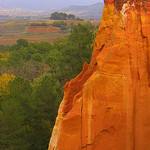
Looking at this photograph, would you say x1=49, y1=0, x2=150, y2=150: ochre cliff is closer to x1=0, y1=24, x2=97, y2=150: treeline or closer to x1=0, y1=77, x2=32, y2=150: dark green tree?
x1=0, y1=77, x2=32, y2=150: dark green tree

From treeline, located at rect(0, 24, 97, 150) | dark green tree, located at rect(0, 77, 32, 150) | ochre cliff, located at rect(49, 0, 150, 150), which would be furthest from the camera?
treeline, located at rect(0, 24, 97, 150)

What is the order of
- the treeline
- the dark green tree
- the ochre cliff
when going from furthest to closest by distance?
the treeline → the dark green tree → the ochre cliff

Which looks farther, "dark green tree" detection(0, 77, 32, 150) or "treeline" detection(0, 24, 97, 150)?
"treeline" detection(0, 24, 97, 150)

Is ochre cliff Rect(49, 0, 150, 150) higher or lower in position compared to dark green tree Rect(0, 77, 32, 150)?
higher

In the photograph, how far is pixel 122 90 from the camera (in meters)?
10.6

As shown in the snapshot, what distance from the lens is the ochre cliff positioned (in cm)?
1066

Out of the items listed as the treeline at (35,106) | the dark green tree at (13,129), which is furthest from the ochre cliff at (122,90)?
the treeline at (35,106)

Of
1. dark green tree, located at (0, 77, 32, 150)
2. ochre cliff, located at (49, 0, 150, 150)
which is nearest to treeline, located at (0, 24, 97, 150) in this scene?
dark green tree, located at (0, 77, 32, 150)

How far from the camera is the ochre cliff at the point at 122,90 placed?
1066 centimetres

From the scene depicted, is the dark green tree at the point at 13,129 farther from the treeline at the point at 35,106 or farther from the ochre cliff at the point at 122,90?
the ochre cliff at the point at 122,90

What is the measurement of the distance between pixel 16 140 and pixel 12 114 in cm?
231

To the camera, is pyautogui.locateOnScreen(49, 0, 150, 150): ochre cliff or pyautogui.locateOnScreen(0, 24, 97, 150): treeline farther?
pyautogui.locateOnScreen(0, 24, 97, 150): treeline

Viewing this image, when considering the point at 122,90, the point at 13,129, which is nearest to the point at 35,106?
the point at 13,129

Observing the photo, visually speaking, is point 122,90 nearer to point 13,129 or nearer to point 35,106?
point 13,129
